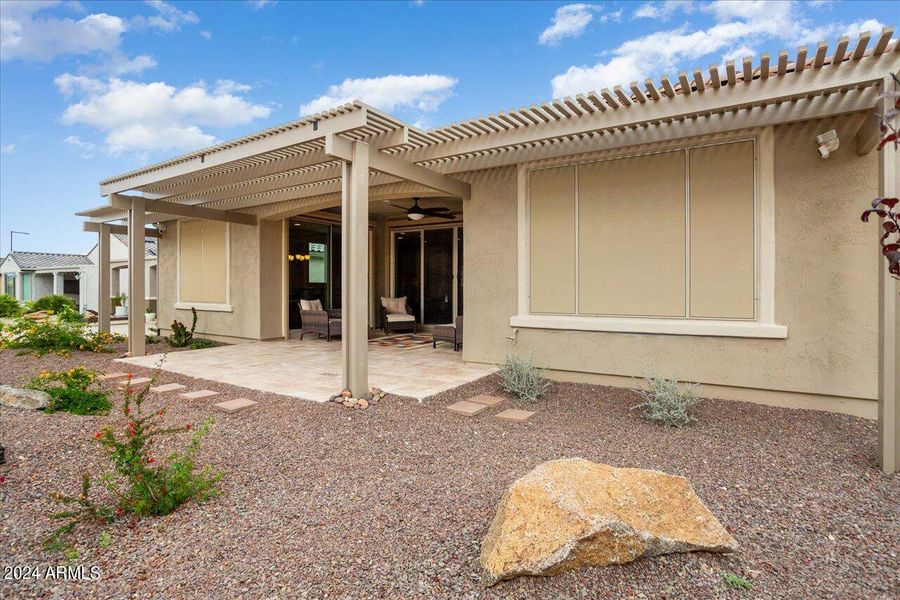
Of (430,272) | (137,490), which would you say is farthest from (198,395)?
(430,272)

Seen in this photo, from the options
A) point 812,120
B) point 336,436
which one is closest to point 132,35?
point 336,436

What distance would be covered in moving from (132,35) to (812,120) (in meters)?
13.9

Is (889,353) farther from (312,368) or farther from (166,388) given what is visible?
Result: (166,388)

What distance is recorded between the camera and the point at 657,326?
5.12 meters

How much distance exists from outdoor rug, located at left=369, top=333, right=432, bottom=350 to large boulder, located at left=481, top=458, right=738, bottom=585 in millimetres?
6657

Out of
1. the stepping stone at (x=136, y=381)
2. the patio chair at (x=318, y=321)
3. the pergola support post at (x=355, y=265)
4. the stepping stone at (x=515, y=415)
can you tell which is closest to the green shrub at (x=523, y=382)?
the stepping stone at (x=515, y=415)

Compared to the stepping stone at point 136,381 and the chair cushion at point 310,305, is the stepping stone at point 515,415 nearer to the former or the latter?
the stepping stone at point 136,381

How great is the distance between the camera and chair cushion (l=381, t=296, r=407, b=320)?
10.7 meters

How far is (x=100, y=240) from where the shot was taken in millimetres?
9859

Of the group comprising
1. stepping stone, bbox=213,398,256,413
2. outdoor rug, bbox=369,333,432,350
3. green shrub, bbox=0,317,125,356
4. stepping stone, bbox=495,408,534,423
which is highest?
green shrub, bbox=0,317,125,356

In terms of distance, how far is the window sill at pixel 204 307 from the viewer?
391 inches

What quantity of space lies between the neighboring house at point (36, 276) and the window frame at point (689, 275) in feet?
94.1

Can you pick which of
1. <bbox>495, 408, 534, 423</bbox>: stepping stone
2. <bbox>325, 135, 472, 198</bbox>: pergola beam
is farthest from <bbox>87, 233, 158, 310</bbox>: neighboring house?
<bbox>495, 408, 534, 423</bbox>: stepping stone

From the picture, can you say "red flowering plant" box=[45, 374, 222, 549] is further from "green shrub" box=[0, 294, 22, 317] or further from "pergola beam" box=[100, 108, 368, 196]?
"green shrub" box=[0, 294, 22, 317]
